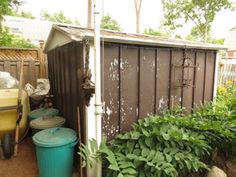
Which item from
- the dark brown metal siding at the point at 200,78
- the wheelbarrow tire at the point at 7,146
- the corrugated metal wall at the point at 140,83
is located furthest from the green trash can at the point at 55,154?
the dark brown metal siding at the point at 200,78

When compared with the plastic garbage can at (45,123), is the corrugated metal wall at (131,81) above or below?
above

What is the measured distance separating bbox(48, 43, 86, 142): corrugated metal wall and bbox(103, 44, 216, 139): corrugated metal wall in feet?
1.39

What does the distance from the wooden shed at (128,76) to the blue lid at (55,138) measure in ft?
0.79

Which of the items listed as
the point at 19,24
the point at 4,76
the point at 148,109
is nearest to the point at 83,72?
the point at 148,109

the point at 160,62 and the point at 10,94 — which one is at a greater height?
the point at 160,62

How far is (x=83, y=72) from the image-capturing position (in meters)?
3.04

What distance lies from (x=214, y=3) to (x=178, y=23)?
245 centimetres

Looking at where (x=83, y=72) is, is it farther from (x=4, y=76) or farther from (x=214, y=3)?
(x=214, y=3)

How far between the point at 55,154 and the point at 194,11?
12.9 m

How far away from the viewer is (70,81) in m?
3.99

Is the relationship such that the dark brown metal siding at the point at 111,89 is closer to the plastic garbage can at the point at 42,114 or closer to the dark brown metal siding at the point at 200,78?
the plastic garbage can at the point at 42,114

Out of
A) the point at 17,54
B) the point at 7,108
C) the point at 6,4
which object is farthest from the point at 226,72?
the point at 6,4

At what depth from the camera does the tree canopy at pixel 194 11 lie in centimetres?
1215

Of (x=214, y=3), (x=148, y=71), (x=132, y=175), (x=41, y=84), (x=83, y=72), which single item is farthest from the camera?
(x=214, y=3)
